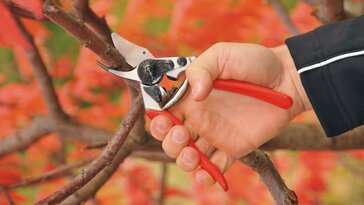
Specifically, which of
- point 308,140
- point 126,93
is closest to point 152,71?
point 308,140

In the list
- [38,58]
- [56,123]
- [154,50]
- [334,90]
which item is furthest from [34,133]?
[334,90]

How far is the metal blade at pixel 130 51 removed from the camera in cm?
69

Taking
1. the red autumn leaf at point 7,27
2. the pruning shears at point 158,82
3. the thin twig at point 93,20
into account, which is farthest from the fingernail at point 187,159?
the red autumn leaf at point 7,27

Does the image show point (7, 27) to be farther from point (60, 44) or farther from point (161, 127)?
point (60, 44)

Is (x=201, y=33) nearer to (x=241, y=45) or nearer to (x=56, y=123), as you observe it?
(x=56, y=123)

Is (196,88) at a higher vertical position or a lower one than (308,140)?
higher

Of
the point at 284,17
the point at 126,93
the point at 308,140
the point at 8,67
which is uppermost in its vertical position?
the point at 284,17

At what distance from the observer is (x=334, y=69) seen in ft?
2.28

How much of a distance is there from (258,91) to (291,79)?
0.39 ft

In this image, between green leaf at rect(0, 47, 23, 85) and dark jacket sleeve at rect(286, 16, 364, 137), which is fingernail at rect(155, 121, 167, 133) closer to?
dark jacket sleeve at rect(286, 16, 364, 137)

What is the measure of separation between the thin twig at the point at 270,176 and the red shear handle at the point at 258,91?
10 cm

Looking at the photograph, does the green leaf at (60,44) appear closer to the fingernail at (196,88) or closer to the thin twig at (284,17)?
the thin twig at (284,17)

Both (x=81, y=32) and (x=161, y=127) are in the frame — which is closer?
(x=81, y=32)

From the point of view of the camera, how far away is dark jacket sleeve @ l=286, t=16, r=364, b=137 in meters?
0.68
